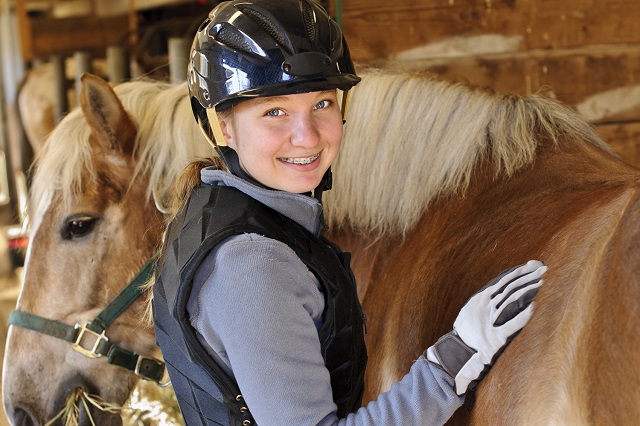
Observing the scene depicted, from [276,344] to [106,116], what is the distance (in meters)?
1.18

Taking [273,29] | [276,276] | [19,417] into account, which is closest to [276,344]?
[276,276]

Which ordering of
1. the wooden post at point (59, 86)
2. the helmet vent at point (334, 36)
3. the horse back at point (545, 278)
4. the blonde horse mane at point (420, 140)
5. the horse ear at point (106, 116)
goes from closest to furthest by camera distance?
1. the horse back at point (545, 278)
2. the helmet vent at point (334, 36)
3. the blonde horse mane at point (420, 140)
4. the horse ear at point (106, 116)
5. the wooden post at point (59, 86)

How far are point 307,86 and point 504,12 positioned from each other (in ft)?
5.34

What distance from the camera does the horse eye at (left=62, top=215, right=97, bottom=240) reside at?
2119mm

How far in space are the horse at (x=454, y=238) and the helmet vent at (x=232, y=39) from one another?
59 centimetres

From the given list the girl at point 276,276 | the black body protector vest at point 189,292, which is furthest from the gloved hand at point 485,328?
the black body protector vest at point 189,292

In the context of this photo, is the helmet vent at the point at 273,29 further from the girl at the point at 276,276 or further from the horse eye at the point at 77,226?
the horse eye at the point at 77,226

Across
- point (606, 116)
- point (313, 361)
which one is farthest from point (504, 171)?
point (606, 116)

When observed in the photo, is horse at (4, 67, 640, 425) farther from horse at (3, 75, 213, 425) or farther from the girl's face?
the girl's face

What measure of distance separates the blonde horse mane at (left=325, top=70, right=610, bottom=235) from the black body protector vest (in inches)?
19.4

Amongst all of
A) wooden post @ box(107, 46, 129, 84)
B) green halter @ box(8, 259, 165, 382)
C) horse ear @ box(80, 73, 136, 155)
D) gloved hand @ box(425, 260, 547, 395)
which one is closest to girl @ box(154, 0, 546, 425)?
gloved hand @ box(425, 260, 547, 395)

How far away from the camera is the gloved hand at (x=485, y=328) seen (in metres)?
1.20

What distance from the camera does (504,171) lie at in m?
1.75

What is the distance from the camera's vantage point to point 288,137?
4.42 ft
